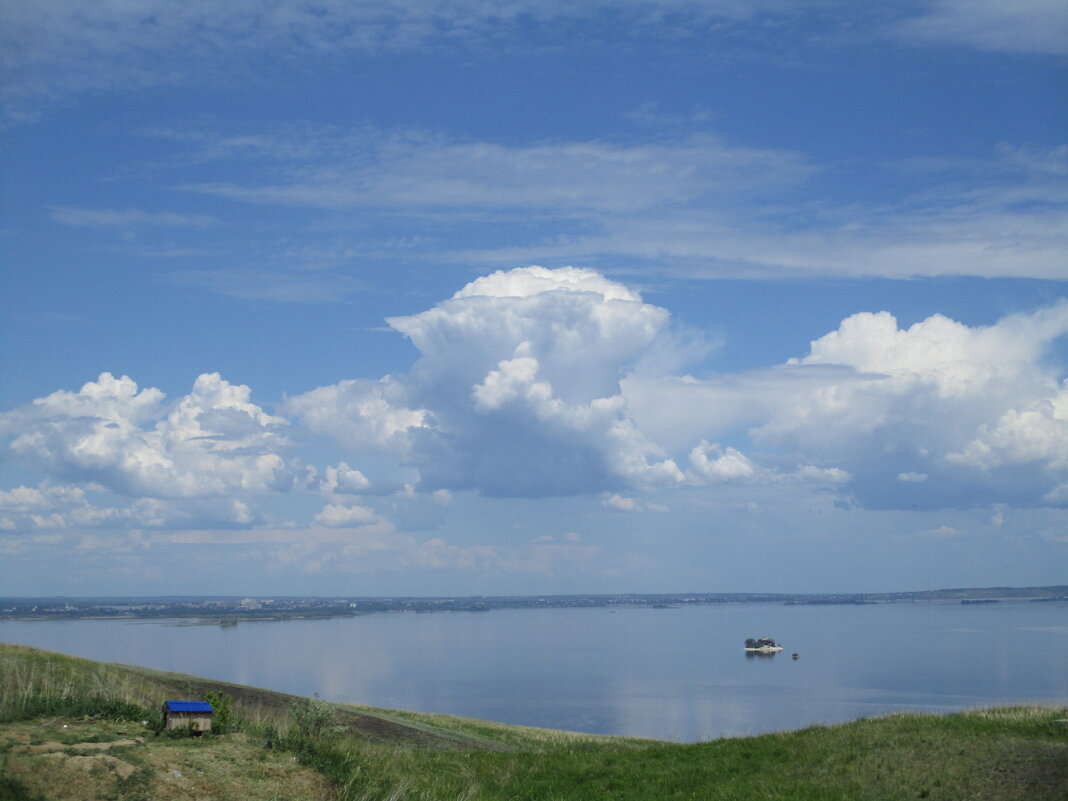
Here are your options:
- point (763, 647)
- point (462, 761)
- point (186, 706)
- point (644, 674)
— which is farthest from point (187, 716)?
point (763, 647)

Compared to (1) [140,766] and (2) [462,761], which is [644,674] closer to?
(2) [462,761]

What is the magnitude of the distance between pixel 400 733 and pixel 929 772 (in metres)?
19.2

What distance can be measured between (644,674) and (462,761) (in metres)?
91.5

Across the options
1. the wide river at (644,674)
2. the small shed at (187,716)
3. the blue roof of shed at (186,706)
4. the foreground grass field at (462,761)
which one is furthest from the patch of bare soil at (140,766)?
the wide river at (644,674)

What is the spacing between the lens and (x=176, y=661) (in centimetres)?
11688

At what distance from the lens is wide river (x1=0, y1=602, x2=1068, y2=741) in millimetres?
74250

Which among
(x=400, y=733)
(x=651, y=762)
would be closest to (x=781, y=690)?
(x=400, y=733)

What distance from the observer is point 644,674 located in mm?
113000

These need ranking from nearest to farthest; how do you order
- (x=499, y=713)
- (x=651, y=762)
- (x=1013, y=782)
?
(x=1013, y=782) → (x=651, y=762) → (x=499, y=713)

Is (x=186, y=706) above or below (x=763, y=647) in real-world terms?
above

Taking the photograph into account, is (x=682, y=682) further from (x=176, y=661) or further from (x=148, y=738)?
(x=148, y=738)

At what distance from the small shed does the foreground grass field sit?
0.96ft

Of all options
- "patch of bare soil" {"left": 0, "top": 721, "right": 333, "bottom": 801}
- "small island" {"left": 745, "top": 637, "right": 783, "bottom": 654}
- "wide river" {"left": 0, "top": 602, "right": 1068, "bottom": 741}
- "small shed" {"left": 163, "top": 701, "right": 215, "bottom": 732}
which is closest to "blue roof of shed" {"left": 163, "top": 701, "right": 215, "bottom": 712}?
"small shed" {"left": 163, "top": 701, "right": 215, "bottom": 732}

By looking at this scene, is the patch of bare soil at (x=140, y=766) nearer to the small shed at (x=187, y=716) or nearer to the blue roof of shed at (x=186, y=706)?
the small shed at (x=187, y=716)
